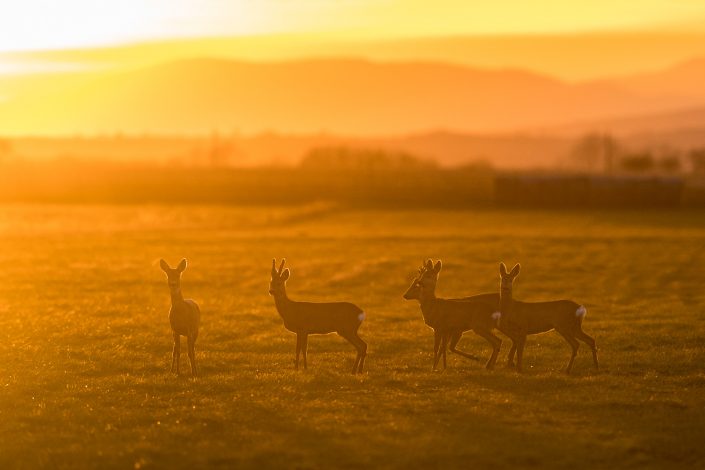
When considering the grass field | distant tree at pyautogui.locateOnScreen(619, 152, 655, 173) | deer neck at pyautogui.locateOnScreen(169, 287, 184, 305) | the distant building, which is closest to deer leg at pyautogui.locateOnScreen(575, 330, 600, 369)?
the grass field

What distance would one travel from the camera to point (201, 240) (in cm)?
4947

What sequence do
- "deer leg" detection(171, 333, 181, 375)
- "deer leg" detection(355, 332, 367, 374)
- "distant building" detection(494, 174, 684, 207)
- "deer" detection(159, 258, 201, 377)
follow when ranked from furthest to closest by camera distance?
"distant building" detection(494, 174, 684, 207)
"deer leg" detection(171, 333, 181, 375)
"deer leg" detection(355, 332, 367, 374)
"deer" detection(159, 258, 201, 377)

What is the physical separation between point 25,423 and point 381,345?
7.97 m

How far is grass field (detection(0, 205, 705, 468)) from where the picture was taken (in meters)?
13.6

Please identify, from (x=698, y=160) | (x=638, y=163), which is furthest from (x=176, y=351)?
(x=698, y=160)

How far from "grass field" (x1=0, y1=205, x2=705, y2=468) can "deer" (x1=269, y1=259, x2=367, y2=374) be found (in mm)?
730

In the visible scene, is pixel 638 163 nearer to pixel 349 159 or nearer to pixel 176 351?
pixel 349 159

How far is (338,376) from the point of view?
57.3 feet

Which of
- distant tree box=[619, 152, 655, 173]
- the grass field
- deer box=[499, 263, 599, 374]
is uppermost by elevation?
distant tree box=[619, 152, 655, 173]

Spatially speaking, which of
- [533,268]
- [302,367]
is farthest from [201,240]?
[302,367]

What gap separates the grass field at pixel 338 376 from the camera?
13.6 m

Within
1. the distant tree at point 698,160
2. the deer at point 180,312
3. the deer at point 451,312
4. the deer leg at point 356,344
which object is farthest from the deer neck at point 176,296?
the distant tree at point 698,160

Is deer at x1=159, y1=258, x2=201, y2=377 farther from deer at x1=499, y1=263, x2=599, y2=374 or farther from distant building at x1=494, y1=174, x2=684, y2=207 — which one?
A: distant building at x1=494, y1=174, x2=684, y2=207

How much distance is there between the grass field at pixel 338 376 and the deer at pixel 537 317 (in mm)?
700
